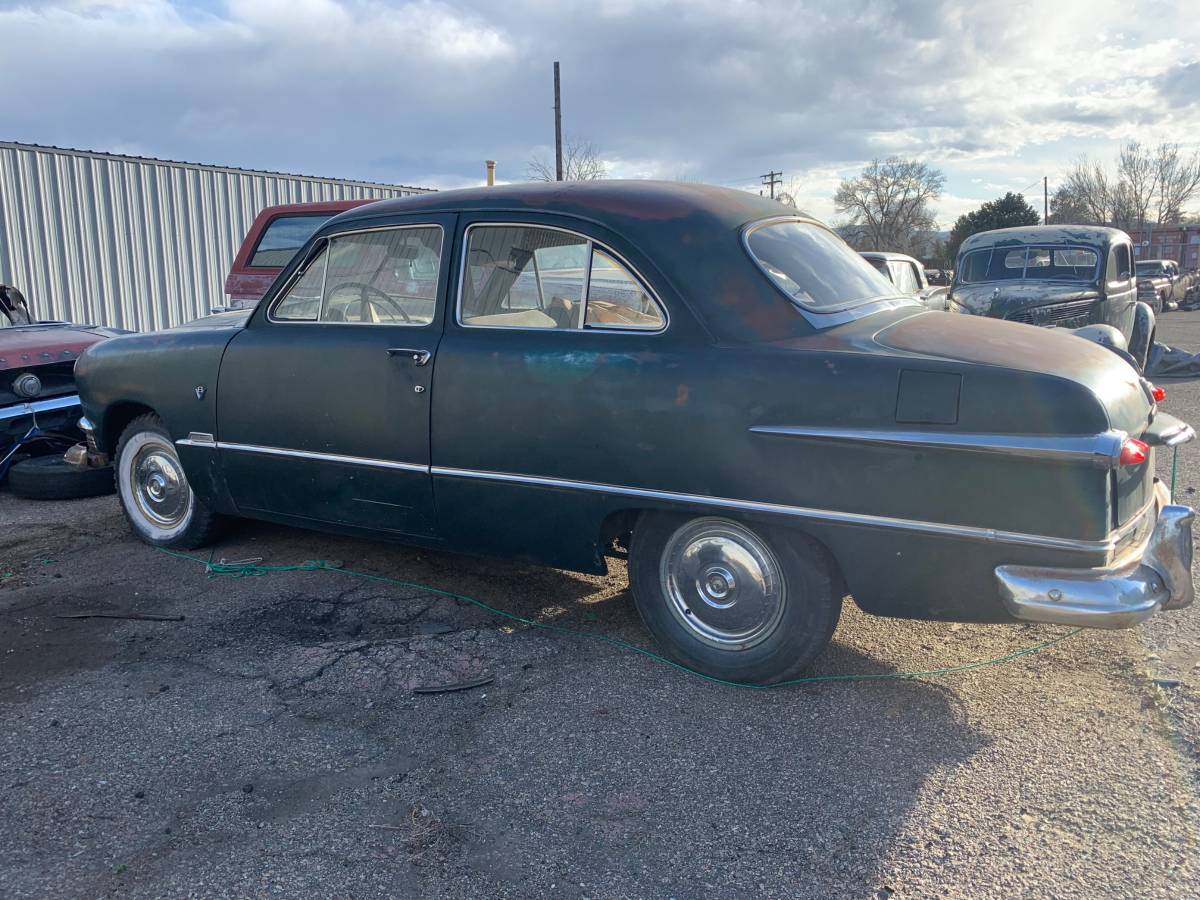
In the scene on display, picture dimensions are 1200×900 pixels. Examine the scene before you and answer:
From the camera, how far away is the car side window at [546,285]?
3.53m

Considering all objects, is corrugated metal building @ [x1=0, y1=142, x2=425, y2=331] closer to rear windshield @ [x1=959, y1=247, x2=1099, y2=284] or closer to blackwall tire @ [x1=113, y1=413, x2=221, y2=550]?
blackwall tire @ [x1=113, y1=413, x2=221, y2=550]

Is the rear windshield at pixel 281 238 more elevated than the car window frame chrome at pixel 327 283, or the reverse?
the rear windshield at pixel 281 238

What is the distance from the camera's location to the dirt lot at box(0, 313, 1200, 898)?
246 centimetres

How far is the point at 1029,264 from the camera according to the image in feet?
38.6

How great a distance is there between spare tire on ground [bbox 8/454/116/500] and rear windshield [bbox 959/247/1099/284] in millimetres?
10156

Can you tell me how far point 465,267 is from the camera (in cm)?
392

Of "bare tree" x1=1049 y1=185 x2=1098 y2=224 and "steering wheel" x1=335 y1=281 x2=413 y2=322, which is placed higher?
"bare tree" x1=1049 y1=185 x2=1098 y2=224

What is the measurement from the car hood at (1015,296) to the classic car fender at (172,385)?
8.88 m

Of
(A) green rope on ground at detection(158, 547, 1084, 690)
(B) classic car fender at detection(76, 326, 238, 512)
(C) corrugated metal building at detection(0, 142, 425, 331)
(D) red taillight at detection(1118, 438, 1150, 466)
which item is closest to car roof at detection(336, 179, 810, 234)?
(B) classic car fender at detection(76, 326, 238, 512)

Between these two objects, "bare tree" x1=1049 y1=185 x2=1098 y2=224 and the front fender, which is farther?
"bare tree" x1=1049 y1=185 x2=1098 y2=224

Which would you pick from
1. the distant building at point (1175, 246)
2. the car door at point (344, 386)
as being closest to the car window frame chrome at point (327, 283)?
the car door at point (344, 386)

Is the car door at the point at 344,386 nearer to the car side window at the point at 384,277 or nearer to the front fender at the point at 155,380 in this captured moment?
the car side window at the point at 384,277

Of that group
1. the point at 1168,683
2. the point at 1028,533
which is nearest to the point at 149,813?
the point at 1028,533

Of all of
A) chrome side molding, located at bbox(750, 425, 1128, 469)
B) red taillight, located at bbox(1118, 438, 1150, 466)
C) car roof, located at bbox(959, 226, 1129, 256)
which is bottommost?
red taillight, located at bbox(1118, 438, 1150, 466)
